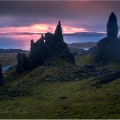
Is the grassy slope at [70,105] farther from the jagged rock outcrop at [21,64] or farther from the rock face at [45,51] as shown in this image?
the rock face at [45,51]

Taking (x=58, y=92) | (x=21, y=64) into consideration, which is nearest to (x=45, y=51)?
(x=21, y=64)

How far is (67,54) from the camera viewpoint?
584 feet

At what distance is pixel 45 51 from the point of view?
166 m

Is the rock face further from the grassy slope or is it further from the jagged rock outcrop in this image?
the grassy slope

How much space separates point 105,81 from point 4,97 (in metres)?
44.2

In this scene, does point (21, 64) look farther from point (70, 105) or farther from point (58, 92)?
point (70, 105)

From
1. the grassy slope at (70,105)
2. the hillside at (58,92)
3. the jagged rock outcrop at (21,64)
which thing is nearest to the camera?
the grassy slope at (70,105)

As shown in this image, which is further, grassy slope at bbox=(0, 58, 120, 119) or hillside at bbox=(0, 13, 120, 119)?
hillside at bbox=(0, 13, 120, 119)

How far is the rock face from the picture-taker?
505 ft

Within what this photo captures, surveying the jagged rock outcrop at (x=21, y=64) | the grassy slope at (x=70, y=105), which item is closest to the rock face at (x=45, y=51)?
the jagged rock outcrop at (x=21, y=64)

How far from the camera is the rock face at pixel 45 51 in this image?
505 ft

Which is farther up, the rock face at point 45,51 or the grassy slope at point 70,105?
the rock face at point 45,51

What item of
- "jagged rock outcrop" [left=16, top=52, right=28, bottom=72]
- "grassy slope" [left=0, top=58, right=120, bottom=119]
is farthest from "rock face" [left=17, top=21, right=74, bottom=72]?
"grassy slope" [left=0, top=58, right=120, bottom=119]

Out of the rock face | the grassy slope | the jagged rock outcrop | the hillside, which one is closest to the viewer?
the grassy slope
